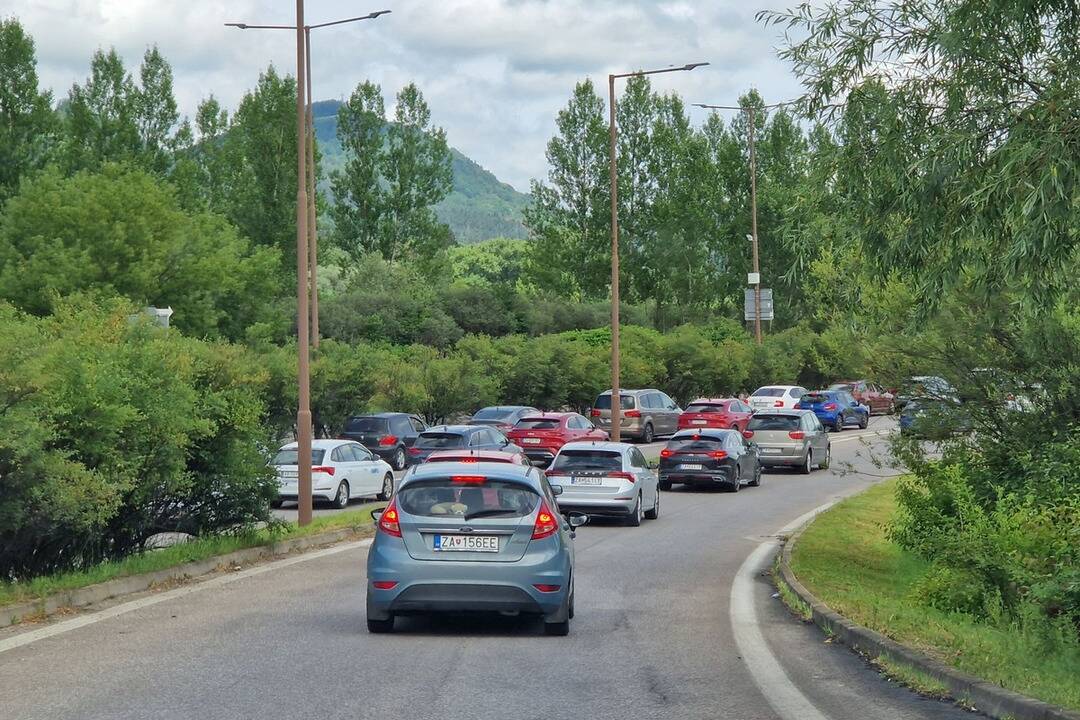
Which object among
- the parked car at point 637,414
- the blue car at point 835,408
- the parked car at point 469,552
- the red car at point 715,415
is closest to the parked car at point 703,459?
the red car at point 715,415

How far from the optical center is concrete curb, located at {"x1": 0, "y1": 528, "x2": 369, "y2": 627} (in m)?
12.7

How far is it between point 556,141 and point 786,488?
49.7 metres

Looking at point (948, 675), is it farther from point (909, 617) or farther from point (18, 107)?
point (18, 107)

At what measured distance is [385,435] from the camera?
120 feet

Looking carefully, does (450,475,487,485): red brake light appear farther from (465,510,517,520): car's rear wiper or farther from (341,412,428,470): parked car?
(341,412,428,470): parked car

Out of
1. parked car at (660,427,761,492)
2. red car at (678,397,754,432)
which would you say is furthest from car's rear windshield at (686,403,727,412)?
parked car at (660,427,761,492)

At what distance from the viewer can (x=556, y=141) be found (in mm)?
81438

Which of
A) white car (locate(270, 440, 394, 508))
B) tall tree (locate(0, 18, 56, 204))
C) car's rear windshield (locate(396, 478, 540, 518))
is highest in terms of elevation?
tall tree (locate(0, 18, 56, 204))

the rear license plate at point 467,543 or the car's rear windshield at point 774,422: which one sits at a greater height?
the rear license plate at point 467,543

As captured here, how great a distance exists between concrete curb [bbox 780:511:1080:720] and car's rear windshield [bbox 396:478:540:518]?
2871 millimetres

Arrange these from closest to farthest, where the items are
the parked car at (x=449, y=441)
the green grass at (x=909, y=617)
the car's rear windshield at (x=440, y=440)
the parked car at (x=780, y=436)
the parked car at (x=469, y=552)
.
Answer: the green grass at (x=909, y=617), the parked car at (x=469, y=552), the parked car at (x=449, y=441), the car's rear windshield at (x=440, y=440), the parked car at (x=780, y=436)

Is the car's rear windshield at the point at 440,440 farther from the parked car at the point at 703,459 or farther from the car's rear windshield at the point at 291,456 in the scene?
the car's rear windshield at the point at 291,456

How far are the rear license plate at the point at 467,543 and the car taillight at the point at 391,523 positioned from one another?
0.35 meters

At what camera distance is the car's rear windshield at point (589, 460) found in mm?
24594
